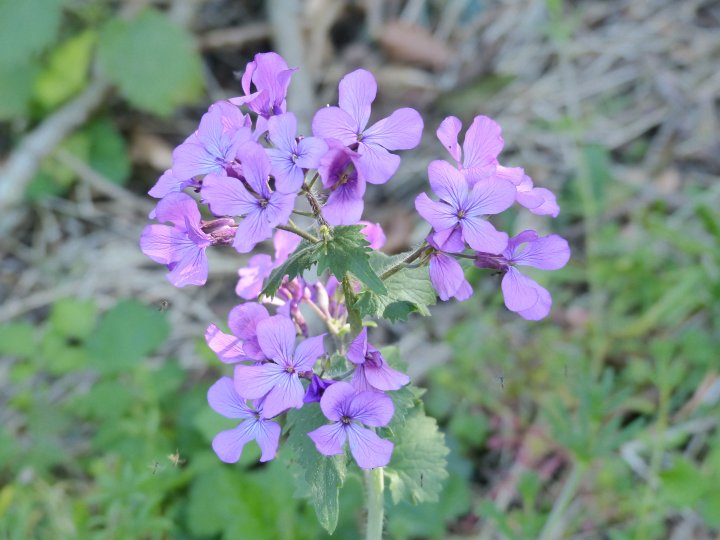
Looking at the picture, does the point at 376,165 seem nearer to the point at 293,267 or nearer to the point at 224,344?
the point at 293,267

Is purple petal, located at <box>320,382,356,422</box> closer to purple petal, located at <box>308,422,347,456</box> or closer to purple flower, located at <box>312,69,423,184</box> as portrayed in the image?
purple petal, located at <box>308,422,347,456</box>

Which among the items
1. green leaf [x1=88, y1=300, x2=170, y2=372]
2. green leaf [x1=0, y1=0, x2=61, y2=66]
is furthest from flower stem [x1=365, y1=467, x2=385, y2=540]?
green leaf [x1=0, y1=0, x2=61, y2=66]

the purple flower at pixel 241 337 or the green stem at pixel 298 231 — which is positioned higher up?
the green stem at pixel 298 231

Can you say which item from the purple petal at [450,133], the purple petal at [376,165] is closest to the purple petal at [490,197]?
the purple petal at [450,133]

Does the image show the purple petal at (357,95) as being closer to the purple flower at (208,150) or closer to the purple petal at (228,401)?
the purple flower at (208,150)

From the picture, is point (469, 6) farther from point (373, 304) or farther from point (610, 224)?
point (373, 304)

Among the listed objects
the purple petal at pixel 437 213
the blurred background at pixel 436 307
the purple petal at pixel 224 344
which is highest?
the purple petal at pixel 437 213

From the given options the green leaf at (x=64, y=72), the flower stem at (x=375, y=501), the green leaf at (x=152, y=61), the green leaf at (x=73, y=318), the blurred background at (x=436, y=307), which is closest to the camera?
the flower stem at (x=375, y=501)
